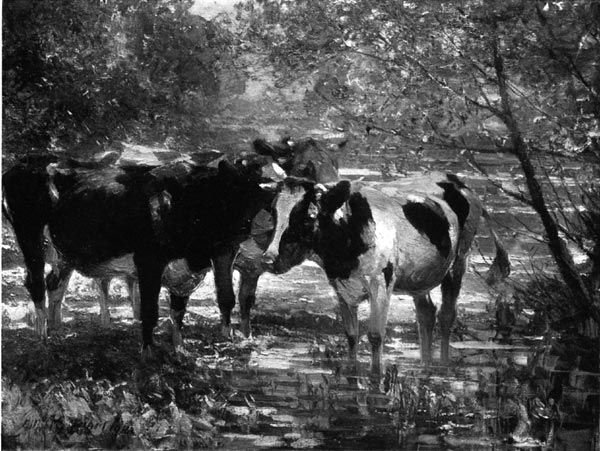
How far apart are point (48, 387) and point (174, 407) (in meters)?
0.54

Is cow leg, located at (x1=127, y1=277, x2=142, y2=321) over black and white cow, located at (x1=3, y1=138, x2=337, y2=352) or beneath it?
beneath

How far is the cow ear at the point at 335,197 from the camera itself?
3414 mm

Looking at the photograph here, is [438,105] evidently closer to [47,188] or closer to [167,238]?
[167,238]

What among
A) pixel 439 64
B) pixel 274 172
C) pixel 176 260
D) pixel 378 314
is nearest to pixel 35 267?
pixel 176 260

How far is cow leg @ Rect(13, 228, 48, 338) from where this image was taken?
346cm

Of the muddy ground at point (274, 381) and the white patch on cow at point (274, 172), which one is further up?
the white patch on cow at point (274, 172)

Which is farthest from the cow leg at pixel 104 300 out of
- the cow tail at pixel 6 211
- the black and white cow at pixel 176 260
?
the cow tail at pixel 6 211

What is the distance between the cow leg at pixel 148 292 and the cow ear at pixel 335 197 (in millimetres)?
724

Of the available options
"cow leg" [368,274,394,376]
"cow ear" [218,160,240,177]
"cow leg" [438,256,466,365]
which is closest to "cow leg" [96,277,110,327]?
"cow ear" [218,160,240,177]

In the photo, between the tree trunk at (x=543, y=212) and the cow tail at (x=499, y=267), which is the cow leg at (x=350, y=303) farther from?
the tree trunk at (x=543, y=212)

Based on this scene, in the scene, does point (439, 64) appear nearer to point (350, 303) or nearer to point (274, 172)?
point (274, 172)

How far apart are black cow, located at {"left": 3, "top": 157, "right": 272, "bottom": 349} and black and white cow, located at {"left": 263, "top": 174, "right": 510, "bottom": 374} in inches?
6.6

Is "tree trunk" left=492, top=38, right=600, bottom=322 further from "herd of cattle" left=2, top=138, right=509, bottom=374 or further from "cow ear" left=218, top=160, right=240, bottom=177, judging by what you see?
"cow ear" left=218, top=160, right=240, bottom=177

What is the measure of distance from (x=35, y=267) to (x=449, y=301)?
175 cm
